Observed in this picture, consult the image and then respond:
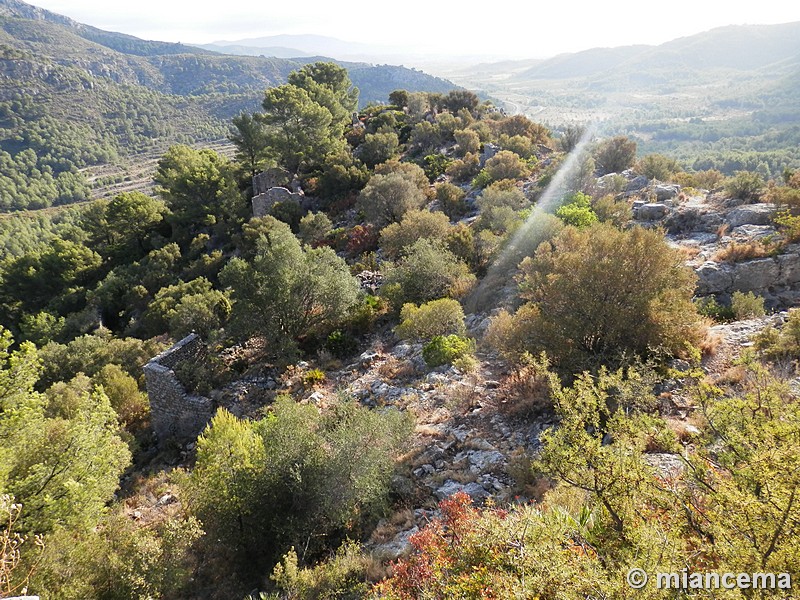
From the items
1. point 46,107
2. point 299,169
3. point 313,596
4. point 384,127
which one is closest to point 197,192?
point 299,169

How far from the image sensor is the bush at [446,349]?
12820 mm

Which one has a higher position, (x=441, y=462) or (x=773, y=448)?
(x=773, y=448)

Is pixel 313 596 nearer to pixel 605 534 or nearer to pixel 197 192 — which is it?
pixel 605 534

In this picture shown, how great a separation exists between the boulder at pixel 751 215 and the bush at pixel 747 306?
604cm

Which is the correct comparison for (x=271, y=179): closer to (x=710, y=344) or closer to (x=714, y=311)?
(x=714, y=311)

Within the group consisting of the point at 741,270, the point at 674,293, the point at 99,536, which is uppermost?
the point at 674,293

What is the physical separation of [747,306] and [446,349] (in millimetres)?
8298

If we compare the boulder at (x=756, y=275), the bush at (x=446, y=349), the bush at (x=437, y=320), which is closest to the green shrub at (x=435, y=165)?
the bush at (x=437, y=320)

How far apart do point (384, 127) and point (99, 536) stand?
1577 inches

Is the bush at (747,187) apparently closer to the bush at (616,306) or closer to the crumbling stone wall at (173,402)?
the bush at (616,306)

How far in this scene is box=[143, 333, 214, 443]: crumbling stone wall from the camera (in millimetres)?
14531

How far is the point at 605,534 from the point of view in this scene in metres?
4.49

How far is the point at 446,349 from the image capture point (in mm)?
12812

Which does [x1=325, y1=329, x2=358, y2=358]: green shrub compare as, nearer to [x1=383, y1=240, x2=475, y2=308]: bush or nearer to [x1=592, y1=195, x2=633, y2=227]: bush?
[x1=383, y1=240, x2=475, y2=308]: bush
